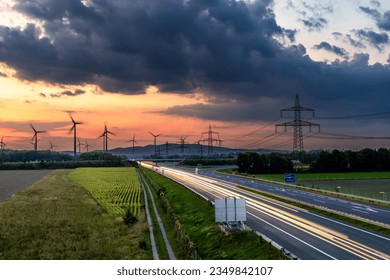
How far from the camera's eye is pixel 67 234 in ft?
134

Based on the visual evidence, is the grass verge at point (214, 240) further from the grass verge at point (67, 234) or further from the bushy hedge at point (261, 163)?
the bushy hedge at point (261, 163)

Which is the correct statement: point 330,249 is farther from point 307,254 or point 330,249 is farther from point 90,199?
point 90,199

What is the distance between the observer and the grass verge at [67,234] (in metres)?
34.3

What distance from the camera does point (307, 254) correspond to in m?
30.9

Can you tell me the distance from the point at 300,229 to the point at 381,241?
23.5ft

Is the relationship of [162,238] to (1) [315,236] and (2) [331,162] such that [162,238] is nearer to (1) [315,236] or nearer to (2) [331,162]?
(1) [315,236]

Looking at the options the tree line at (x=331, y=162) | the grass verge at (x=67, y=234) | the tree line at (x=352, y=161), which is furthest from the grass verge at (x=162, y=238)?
the tree line at (x=352, y=161)

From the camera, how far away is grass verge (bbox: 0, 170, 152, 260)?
34.3 meters

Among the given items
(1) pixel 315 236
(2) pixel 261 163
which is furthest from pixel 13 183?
(1) pixel 315 236

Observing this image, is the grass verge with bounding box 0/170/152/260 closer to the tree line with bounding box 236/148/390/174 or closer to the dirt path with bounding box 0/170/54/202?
the dirt path with bounding box 0/170/54/202

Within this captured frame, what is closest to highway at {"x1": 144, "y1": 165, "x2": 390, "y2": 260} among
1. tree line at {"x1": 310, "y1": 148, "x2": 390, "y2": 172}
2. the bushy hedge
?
tree line at {"x1": 310, "y1": 148, "x2": 390, "y2": 172}
